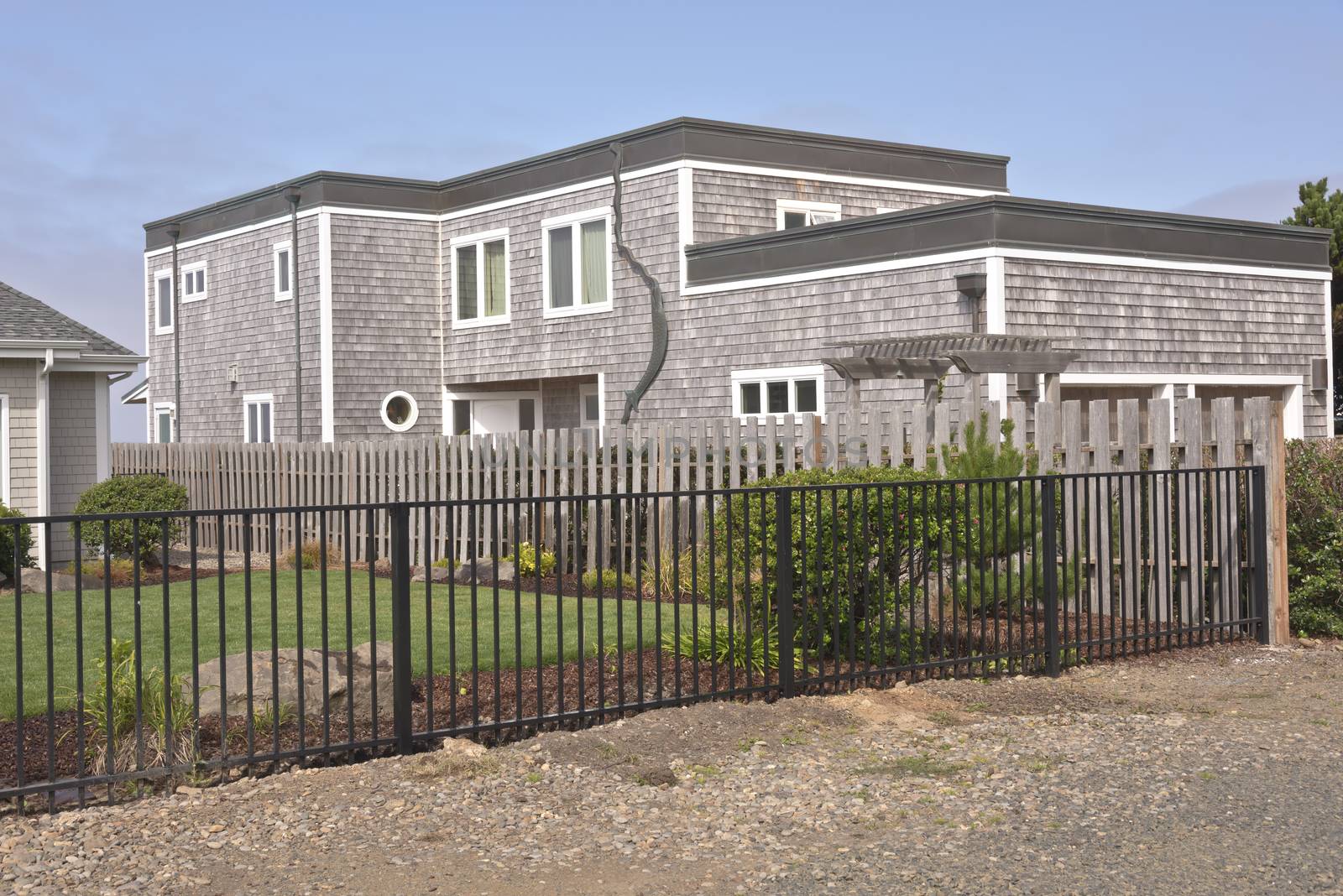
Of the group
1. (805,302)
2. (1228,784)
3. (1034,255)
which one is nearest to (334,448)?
(805,302)

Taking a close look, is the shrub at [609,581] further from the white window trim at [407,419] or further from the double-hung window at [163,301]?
the double-hung window at [163,301]

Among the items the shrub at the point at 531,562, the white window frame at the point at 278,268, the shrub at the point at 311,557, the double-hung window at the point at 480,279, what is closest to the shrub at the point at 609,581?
the shrub at the point at 531,562

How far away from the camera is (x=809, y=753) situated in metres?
6.85

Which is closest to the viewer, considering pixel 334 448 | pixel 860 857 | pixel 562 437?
pixel 860 857

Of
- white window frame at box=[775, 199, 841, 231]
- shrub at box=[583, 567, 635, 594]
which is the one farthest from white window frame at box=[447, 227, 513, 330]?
shrub at box=[583, 567, 635, 594]

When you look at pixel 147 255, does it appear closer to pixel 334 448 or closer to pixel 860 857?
pixel 334 448

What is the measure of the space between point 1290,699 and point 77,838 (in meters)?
6.72

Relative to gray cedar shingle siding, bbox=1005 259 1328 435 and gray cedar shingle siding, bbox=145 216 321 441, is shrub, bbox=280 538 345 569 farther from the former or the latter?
gray cedar shingle siding, bbox=1005 259 1328 435

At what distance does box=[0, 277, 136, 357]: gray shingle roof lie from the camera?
16.8 metres

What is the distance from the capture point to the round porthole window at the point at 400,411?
24.9m

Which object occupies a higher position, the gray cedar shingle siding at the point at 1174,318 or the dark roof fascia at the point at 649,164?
the dark roof fascia at the point at 649,164

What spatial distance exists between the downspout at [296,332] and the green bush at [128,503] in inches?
264

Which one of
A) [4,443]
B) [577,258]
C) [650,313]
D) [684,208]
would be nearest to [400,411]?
[577,258]

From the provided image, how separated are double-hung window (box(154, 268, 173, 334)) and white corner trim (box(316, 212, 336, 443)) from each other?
6.67m
